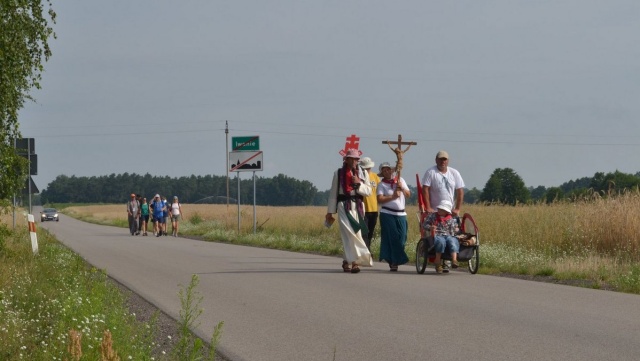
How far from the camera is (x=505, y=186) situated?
6556 centimetres

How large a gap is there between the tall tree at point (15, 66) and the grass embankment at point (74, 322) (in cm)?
267

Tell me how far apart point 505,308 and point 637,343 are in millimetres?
2823

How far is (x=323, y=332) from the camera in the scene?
9.80 m

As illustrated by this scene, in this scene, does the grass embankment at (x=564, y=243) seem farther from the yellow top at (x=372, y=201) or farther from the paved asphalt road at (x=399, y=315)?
the yellow top at (x=372, y=201)

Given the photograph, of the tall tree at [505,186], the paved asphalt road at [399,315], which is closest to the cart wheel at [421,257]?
the paved asphalt road at [399,315]

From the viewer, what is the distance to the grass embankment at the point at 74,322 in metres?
Answer: 7.36

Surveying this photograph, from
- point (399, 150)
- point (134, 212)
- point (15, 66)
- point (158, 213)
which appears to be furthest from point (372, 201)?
point (134, 212)

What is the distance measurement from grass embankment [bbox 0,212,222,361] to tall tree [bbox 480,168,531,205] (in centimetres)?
4737

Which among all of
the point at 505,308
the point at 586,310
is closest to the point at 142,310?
the point at 505,308

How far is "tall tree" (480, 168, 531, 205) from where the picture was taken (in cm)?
6197

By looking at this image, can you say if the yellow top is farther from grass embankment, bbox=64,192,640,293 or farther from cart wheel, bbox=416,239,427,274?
cart wheel, bbox=416,239,427,274

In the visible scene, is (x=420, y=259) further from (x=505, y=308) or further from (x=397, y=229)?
(x=505, y=308)

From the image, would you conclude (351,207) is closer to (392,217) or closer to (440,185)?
(392,217)

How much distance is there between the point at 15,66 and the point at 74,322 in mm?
10476
